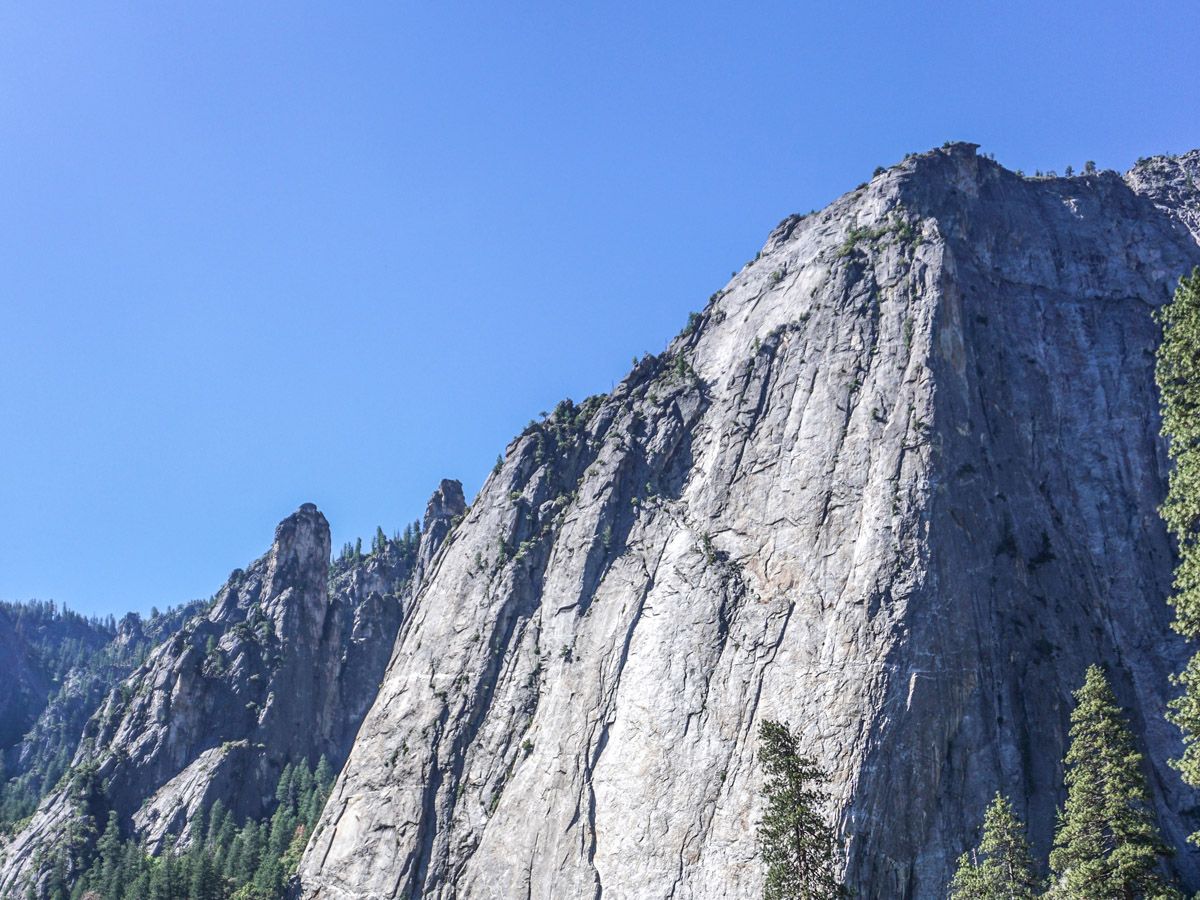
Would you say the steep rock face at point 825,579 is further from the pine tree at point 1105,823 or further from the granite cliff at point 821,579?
the pine tree at point 1105,823

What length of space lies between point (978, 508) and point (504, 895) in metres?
46.2

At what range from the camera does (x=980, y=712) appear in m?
66.2

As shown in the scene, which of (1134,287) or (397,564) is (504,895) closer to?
(1134,287)

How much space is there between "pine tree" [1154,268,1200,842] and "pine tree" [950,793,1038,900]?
23954mm

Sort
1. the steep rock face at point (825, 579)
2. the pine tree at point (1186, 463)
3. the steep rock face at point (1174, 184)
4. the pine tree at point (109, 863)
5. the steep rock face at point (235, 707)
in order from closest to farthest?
the pine tree at point (1186, 463) < the steep rock face at point (825, 579) < the pine tree at point (109, 863) < the steep rock face at point (1174, 184) < the steep rock face at point (235, 707)

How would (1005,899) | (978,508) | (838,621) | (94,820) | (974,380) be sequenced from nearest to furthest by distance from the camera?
(1005,899), (838,621), (978,508), (974,380), (94,820)

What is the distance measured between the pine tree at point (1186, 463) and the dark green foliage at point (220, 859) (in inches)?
3208

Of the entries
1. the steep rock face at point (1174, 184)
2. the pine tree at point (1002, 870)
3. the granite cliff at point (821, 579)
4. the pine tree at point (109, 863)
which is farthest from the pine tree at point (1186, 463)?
the pine tree at point (109, 863)

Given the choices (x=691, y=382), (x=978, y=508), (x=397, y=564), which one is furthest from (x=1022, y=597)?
(x=397, y=564)

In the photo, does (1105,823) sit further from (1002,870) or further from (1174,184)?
(1174,184)

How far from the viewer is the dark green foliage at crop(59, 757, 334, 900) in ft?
310

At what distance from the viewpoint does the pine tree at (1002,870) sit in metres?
47.2

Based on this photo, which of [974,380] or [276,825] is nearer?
[974,380]

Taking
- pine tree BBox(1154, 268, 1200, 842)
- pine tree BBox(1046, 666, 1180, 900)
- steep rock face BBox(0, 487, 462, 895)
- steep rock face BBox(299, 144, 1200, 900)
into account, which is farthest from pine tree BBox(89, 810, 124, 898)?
pine tree BBox(1154, 268, 1200, 842)
